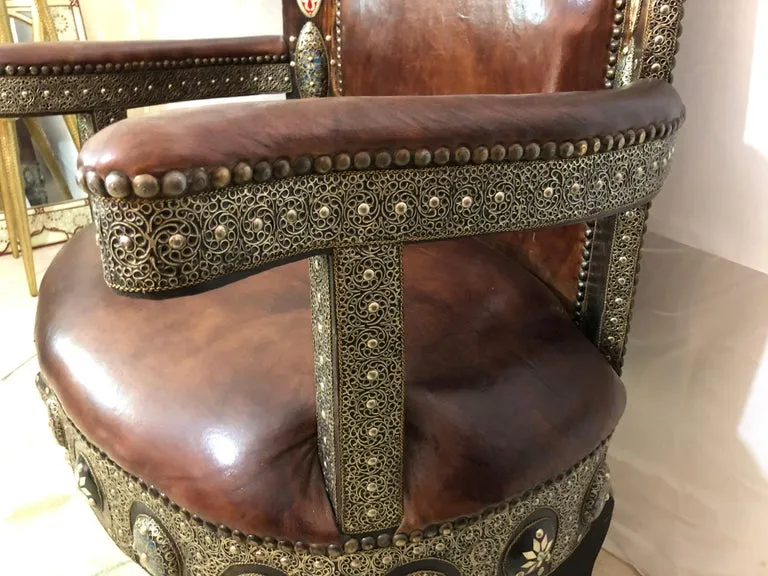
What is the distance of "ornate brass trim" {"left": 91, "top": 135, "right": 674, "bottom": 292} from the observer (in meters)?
0.36

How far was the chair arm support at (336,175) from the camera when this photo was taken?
36cm

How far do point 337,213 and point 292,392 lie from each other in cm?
22

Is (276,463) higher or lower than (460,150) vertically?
lower

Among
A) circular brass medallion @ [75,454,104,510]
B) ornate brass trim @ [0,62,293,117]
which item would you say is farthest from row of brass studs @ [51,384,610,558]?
ornate brass trim @ [0,62,293,117]

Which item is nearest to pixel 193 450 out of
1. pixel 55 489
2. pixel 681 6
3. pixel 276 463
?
pixel 276 463

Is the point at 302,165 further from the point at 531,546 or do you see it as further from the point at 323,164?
the point at 531,546

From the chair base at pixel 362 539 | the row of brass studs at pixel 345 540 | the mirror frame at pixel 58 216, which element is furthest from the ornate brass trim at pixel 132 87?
the mirror frame at pixel 58 216

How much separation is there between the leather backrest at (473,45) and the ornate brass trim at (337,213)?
0.63ft

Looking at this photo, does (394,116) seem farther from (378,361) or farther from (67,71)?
(67,71)

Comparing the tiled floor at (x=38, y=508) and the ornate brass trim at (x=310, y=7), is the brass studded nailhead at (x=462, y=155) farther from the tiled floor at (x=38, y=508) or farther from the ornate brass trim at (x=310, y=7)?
the tiled floor at (x=38, y=508)

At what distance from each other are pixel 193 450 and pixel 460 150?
1.11 feet

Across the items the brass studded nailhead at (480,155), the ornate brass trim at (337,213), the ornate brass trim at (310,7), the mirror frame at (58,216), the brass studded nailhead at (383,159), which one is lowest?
the mirror frame at (58,216)

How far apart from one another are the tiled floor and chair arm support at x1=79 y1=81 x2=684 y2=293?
33.4 inches

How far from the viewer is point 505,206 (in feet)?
1.51
